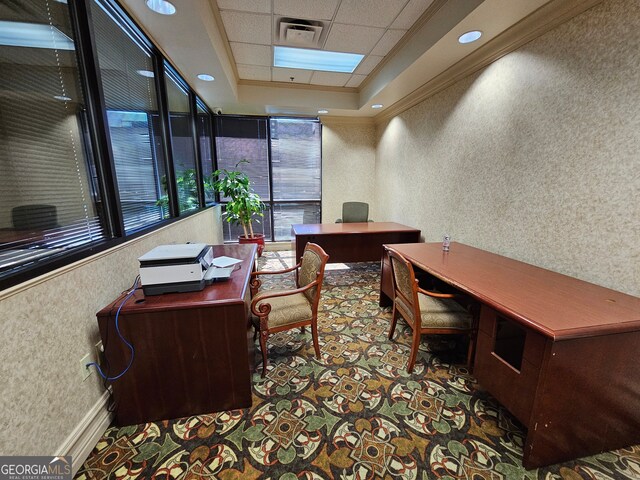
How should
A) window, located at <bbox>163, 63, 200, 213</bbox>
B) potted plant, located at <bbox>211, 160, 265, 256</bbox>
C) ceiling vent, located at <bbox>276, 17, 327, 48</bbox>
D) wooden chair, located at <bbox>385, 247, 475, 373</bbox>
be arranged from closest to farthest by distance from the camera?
1. wooden chair, located at <bbox>385, 247, 475, 373</bbox>
2. ceiling vent, located at <bbox>276, 17, 327, 48</bbox>
3. window, located at <bbox>163, 63, 200, 213</bbox>
4. potted plant, located at <bbox>211, 160, 265, 256</bbox>

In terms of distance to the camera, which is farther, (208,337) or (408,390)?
(408,390)

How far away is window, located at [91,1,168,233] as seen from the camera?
5.57 feet

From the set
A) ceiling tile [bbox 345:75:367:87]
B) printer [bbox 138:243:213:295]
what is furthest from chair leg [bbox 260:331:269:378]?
ceiling tile [bbox 345:75:367:87]

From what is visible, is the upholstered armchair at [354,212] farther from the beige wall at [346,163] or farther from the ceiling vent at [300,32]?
the ceiling vent at [300,32]

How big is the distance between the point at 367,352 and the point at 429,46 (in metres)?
2.73

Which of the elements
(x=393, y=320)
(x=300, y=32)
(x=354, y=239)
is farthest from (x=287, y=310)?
(x=300, y=32)

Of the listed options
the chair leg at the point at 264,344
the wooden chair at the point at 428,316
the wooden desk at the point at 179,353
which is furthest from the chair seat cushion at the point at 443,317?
the wooden desk at the point at 179,353

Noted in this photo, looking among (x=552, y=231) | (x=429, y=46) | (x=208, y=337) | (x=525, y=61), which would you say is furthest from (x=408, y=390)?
(x=429, y=46)

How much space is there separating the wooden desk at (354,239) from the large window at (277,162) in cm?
167

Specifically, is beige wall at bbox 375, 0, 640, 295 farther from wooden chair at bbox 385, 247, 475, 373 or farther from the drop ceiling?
A: wooden chair at bbox 385, 247, 475, 373

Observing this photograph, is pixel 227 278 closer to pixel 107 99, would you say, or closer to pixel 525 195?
pixel 107 99

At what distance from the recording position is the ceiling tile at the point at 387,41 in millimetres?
2670

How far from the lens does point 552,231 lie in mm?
1943

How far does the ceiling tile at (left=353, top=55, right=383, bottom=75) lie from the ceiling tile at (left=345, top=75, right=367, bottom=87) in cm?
14
